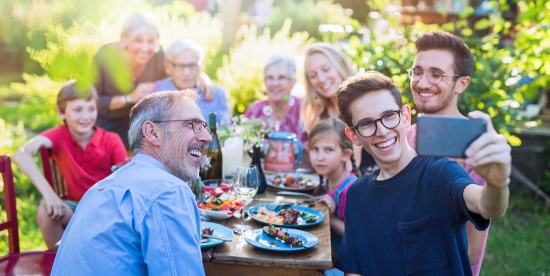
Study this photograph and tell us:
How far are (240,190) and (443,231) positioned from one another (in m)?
1.06

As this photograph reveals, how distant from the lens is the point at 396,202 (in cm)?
208

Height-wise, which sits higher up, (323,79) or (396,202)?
(323,79)

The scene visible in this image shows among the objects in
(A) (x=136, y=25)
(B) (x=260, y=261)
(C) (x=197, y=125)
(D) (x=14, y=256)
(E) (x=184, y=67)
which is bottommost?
(D) (x=14, y=256)

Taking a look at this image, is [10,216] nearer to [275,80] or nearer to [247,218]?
[247,218]

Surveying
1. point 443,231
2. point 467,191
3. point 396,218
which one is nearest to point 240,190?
point 396,218

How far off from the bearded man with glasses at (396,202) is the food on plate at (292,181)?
1.05 meters

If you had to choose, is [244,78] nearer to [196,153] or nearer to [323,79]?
[323,79]

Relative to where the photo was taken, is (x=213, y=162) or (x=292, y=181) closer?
(x=213, y=162)

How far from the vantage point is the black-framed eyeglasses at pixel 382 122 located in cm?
208

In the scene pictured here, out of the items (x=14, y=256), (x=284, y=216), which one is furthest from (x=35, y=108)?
(x=284, y=216)

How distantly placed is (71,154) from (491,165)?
279 centimetres

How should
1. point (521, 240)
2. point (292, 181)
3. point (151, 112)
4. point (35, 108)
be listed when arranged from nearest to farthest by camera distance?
point (151, 112), point (292, 181), point (521, 240), point (35, 108)

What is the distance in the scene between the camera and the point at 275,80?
4.52 meters

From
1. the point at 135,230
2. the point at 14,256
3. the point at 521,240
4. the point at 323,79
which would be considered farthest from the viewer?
the point at 521,240
